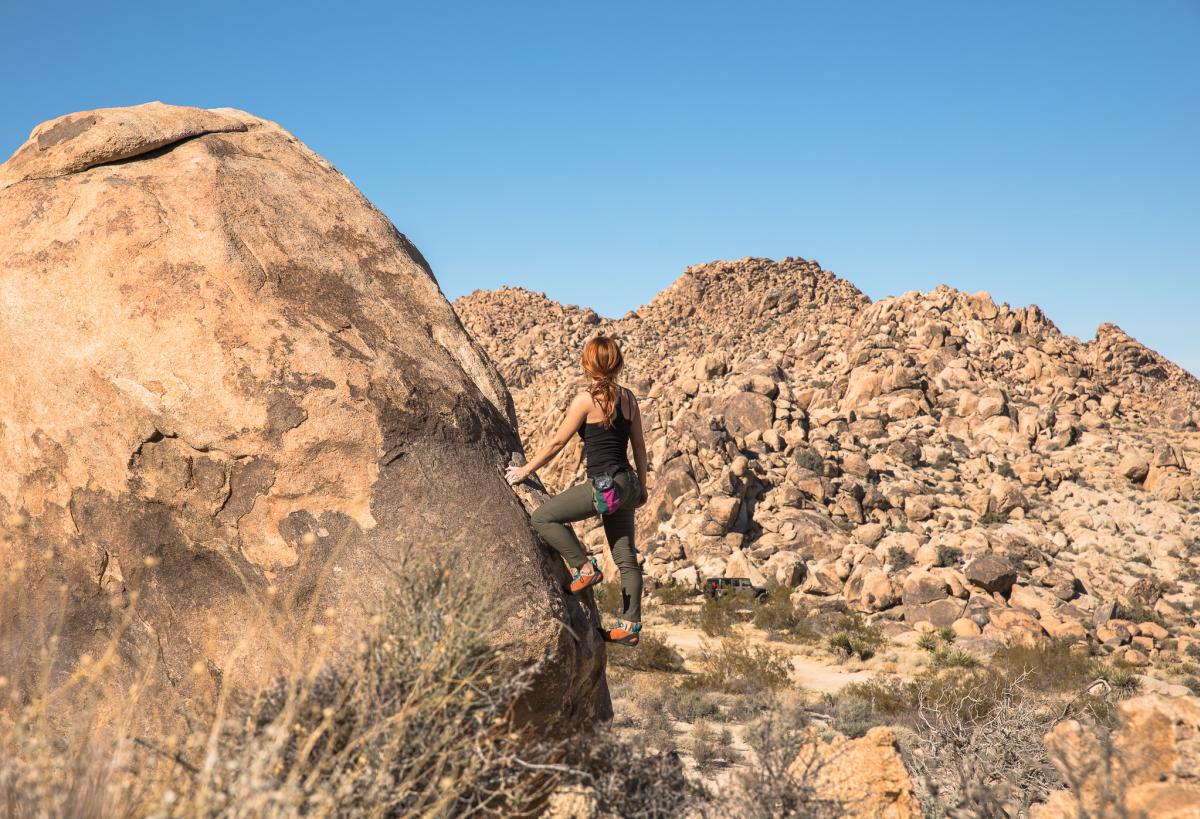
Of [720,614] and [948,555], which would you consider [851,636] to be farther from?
[948,555]

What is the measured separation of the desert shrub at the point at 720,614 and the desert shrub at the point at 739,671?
252 centimetres

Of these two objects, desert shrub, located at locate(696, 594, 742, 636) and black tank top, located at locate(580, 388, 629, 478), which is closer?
black tank top, located at locate(580, 388, 629, 478)

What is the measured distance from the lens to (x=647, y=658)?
14055 mm

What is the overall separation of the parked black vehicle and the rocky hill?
0.39 m

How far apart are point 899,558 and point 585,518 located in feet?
57.6

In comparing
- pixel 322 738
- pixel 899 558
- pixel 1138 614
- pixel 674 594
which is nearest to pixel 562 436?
pixel 322 738

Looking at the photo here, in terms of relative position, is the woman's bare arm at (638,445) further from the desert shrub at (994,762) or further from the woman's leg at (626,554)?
the desert shrub at (994,762)

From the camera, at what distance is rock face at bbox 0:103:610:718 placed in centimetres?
398

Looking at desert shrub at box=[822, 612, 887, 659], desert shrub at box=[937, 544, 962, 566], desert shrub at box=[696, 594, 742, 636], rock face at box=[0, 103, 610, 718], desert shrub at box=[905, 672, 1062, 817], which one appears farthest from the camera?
desert shrub at box=[937, 544, 962, 566]

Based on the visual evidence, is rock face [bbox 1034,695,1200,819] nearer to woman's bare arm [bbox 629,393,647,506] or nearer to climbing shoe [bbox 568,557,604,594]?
climbing shoe [bbox 568,557,604,594]

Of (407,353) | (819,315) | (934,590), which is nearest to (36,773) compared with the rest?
(407,353)

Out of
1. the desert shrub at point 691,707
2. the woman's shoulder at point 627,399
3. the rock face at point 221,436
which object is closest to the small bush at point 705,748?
the desert shrub at point 691,707

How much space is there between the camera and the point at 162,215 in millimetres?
4484

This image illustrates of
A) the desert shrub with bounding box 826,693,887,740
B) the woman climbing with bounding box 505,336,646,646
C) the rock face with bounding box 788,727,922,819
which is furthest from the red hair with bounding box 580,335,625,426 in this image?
the desert shrub with bounding box 826,693,887,740
